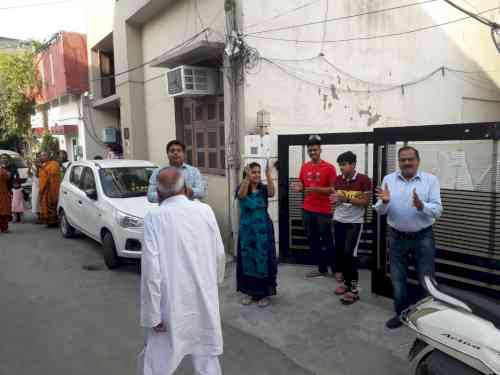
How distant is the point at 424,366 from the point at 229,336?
186 centimetres

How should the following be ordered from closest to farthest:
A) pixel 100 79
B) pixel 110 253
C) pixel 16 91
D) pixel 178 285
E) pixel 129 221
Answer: pixel 178 285
pixel 129 221
pixel 110 253
pixel 100 79
pixel 16 91

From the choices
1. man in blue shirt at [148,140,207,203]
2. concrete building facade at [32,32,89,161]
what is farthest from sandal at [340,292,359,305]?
concrete building facade at [32,32,89,161]

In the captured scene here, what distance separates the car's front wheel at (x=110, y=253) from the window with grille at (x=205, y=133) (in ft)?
8.48

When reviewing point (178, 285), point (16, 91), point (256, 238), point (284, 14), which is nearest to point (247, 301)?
point (256, 238)

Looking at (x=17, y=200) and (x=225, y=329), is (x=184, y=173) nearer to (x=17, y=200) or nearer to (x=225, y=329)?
(x=225, y=329)

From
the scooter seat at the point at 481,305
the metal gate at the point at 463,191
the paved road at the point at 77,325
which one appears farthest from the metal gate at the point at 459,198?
the paved road at the point at 77,325

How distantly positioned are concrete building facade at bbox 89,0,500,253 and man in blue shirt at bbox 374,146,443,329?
3.12 metres

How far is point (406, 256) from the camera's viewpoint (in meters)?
3.98

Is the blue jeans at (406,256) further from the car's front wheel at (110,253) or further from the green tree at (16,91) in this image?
the green tree at (16,91)

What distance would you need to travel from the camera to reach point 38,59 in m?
17.8

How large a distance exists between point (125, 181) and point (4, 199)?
12.2ft

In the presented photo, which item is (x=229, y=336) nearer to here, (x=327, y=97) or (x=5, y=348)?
(x=5, y=348)

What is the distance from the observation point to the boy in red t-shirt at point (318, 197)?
5.23 m

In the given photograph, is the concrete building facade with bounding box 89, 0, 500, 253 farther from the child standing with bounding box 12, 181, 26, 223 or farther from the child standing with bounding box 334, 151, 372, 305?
the child standing with bounding box 12, 181, 26, 223
